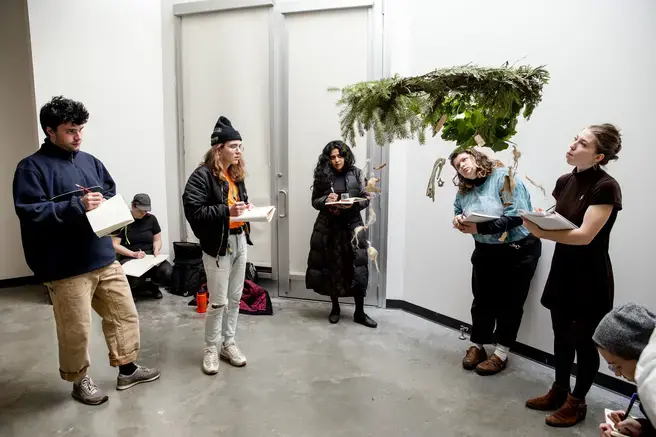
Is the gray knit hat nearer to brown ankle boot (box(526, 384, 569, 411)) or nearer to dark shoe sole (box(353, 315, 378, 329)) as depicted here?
brown ankle boot (box(526, 384, 569, 411))

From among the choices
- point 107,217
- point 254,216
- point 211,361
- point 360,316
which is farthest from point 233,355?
point 107,217

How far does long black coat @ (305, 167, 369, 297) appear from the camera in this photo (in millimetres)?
3598

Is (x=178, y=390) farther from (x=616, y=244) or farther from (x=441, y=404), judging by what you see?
(x=616, y=244)

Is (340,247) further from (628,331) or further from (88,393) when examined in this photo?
(628,331)

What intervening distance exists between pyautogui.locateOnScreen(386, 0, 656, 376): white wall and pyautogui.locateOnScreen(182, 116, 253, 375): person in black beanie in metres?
1.56

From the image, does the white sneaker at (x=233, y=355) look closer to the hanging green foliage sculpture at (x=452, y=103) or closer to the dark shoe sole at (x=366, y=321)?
the dark shoe sole at (x=366, y=321)

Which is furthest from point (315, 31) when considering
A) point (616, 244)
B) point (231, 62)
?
point (616, 244)

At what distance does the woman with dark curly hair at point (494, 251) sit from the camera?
258 cm

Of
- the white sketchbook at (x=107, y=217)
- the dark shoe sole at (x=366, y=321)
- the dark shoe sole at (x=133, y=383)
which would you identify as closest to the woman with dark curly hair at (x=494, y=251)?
the dark shoe sole at (x=366, y=321)

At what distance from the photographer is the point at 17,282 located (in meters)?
4.60

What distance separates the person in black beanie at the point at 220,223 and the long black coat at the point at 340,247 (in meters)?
0.94

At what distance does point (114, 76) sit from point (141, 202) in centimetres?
119

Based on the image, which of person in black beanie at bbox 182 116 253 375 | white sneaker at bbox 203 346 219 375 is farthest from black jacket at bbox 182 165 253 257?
white sneaker at bbox 203 346 219 375

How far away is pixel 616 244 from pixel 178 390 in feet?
8.45
